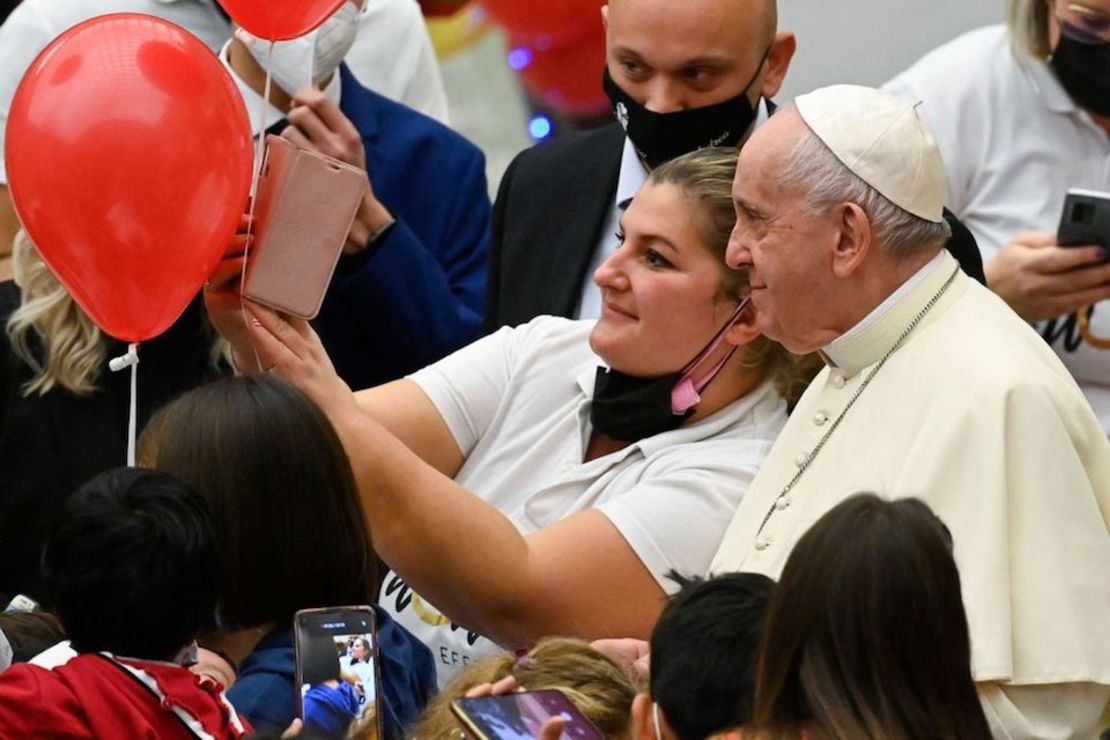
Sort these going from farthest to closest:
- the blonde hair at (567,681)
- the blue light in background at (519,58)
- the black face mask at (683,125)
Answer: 1. the blue light in background at (519,58)
2. the black face mask at (683,125)
3. the blonde hair at (567,681)

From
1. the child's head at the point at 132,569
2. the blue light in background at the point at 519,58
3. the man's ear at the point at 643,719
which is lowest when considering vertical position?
the blue light in background at the point at 519,58

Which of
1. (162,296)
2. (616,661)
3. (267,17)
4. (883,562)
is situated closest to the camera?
(883,562)

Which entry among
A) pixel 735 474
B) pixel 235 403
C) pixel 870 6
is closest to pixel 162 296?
pixel 235 403

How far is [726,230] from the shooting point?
3986 millimetres

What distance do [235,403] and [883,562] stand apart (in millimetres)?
1281

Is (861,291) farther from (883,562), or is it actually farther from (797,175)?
(883,562)

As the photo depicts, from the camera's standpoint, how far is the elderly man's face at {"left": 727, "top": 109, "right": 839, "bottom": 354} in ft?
11.6

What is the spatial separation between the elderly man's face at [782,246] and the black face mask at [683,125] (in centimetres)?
83

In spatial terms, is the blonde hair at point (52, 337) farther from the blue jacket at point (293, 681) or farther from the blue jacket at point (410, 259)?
the blue jacket at point (293, 681)

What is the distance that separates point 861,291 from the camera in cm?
355

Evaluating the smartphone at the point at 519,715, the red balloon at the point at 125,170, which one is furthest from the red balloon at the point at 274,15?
the smartphone at the point at 519,715

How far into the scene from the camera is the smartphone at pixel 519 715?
280 centimetres

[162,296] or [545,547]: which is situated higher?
[162,296]

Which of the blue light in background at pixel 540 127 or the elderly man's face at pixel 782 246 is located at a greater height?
the elderly man's face at pixel 782 246
